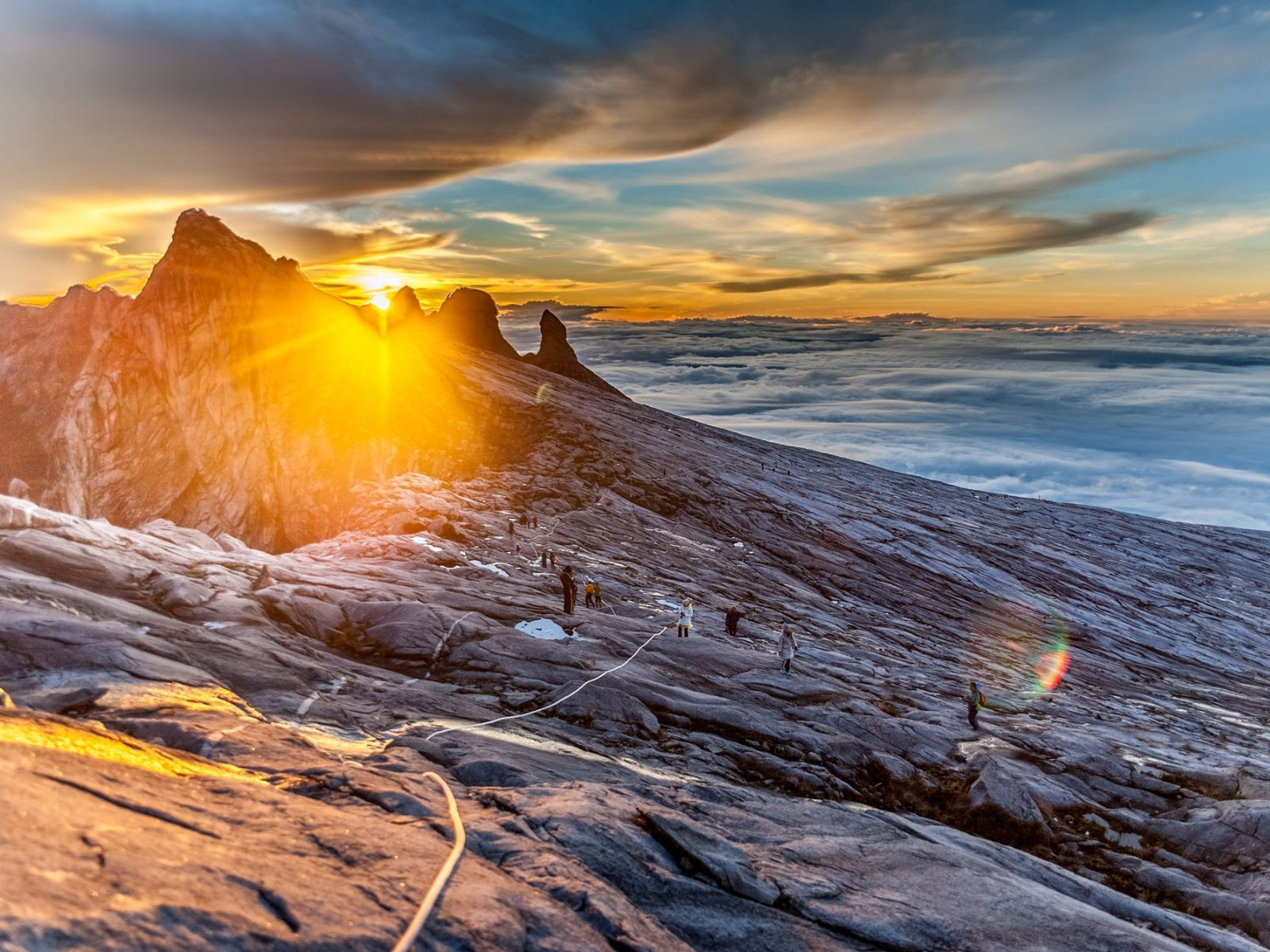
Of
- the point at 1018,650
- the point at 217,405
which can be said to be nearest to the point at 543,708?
the point at 217,405

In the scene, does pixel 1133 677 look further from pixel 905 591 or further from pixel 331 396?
pixel 331 396

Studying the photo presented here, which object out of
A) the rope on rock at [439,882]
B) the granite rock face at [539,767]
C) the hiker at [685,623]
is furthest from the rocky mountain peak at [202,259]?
the rope on rock at [439,882]

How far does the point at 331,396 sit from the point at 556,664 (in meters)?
47.5

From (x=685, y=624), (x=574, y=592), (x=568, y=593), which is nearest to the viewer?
(x=568, y=593)

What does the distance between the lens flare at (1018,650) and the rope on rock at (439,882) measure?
121 feet

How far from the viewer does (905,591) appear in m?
74.3

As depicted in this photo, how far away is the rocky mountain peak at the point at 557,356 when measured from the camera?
126m

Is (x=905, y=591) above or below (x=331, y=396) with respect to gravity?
below

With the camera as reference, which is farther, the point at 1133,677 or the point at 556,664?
the point at 1133,677

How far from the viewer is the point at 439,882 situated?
34.4 feet

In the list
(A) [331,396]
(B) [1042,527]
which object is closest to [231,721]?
(A) [331,396]

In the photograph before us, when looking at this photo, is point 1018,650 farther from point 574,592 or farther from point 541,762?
point 541,762

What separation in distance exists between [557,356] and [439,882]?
395ft

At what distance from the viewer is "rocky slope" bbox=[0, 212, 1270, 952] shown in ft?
32.7
